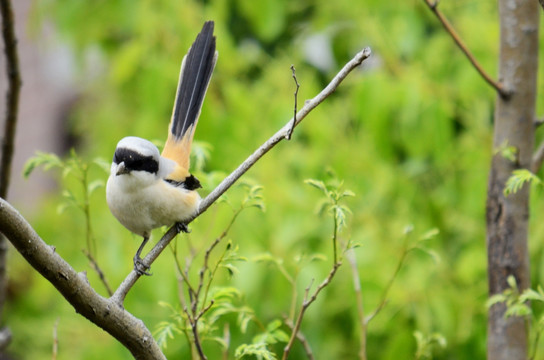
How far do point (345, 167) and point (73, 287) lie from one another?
1953 mm

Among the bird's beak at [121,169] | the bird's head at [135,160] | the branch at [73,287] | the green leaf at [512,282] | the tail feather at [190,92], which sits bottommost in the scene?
the branch at [73,287]

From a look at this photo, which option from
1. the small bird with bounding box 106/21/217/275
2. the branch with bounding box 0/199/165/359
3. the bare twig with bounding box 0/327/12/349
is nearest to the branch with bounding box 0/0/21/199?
the small bird with bounding box 106/21/217/275

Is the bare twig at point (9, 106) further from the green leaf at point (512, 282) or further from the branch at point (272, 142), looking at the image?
the green leaf at point (512, 282)

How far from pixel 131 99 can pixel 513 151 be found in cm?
306

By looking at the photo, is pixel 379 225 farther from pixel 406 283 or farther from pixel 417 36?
pixel 417 36

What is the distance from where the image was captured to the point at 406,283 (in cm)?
289

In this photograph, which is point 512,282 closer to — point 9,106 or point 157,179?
point 157,179

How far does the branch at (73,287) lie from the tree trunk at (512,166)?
95 centimetres

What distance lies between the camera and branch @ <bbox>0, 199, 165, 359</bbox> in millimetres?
1209

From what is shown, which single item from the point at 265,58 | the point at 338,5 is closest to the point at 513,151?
the point at 338,5

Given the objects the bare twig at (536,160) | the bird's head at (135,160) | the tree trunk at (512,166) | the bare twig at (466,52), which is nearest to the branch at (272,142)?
the bird's head at (135,160)

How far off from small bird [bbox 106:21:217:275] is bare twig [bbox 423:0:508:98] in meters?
0.65

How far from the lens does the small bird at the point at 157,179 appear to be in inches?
77.2

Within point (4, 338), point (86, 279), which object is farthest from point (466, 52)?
point (4, 338)
